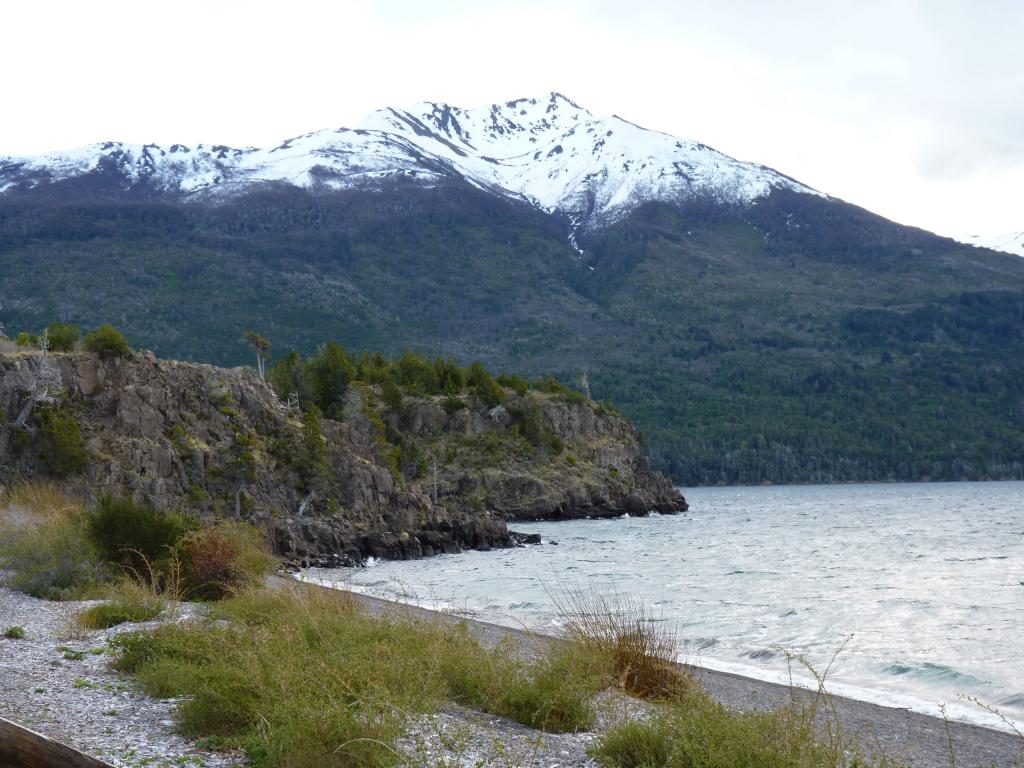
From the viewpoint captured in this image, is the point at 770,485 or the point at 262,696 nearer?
the point at 262,696

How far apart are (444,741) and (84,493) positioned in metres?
27.9

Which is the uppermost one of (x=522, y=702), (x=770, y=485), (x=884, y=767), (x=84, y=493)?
(x=884, y=767)

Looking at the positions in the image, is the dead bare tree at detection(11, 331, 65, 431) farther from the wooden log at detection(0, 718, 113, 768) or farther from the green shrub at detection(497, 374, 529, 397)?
the green shrub at detection(497, 374, 529, 397)

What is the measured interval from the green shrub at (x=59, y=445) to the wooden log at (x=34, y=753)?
3042 centimetres

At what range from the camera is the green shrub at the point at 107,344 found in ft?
123

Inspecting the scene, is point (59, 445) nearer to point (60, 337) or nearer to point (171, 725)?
point (60, 337)

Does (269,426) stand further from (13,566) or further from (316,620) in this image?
(316,620)

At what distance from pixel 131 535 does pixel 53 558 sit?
1258 mm

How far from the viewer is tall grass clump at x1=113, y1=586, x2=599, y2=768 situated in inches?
271

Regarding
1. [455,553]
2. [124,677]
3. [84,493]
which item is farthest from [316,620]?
[455,553]

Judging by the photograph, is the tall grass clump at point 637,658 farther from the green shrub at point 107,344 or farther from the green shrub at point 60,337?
the green shrub at point 60,337

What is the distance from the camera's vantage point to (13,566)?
1630 cm

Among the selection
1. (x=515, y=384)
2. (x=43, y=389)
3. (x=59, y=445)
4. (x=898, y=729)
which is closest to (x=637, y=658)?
(x=898, y=729)

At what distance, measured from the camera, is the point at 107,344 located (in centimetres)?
3756
